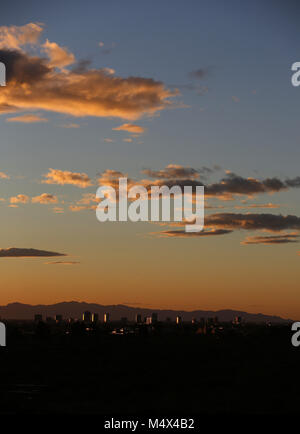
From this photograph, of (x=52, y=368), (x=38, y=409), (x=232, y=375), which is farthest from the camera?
(x=52, y=368)

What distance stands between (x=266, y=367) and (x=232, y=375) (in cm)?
1250

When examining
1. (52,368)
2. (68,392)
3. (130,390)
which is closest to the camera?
(68,392)

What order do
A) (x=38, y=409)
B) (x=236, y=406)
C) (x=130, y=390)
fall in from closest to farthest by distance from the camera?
(x=38, y=409) → (x=236, y=406) → (x=130, y=390)

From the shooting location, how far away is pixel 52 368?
234 ft
